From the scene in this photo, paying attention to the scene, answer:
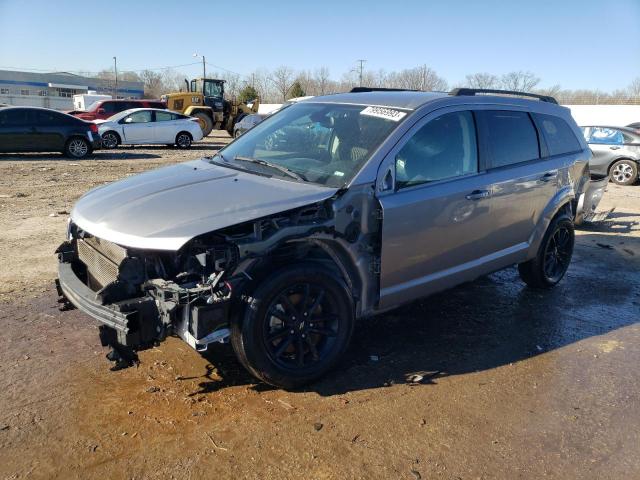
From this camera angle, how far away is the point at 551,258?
5625 mm

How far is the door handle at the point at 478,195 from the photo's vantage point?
13.8 ft

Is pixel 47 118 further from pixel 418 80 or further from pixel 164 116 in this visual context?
pixel 418 80

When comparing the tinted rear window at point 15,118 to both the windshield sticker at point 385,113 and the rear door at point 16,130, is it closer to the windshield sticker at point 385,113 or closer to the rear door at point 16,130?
the rear door at point 16,130

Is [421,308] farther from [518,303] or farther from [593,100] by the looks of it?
[593,100]

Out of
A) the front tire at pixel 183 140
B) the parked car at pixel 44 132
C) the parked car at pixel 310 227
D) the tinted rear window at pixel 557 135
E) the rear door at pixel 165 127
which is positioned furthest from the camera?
the front tire at pixel 183 140

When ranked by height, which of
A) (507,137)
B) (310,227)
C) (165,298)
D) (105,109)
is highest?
(105,109)

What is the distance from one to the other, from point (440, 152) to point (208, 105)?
2634 centimetres

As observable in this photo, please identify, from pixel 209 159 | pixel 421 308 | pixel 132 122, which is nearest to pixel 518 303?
pixel 421 308

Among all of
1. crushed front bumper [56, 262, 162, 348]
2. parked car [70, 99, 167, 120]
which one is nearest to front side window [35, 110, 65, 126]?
parked car [70, 99, 167, 120]

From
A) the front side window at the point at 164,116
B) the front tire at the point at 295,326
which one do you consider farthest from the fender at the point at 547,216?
the front side window at the point at 164,116

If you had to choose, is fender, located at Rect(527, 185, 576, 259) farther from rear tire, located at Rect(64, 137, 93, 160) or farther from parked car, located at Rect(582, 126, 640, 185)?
rear tire, located at Rect(64, 137, 93, 160)

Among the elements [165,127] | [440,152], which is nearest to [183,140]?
[165,127]

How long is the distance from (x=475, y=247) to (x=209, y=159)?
7.90 ft

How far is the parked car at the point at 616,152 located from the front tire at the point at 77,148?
14.5 meters
